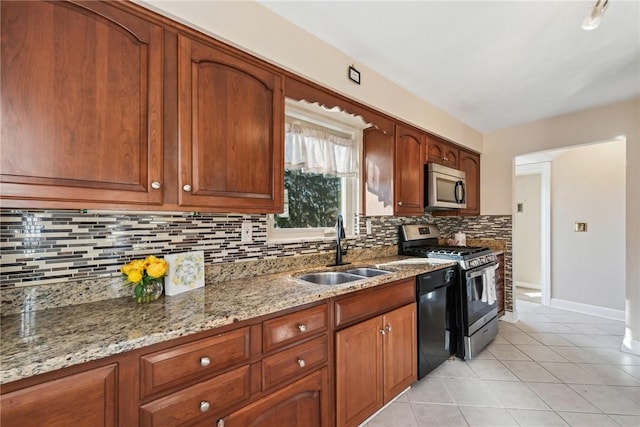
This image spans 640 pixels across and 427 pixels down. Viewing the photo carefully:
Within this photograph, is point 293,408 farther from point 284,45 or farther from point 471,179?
point 471,179

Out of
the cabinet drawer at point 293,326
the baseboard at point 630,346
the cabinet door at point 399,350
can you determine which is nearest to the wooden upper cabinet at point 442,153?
the cabinet door at point 399,350

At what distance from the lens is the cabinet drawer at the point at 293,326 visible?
1.20 meters

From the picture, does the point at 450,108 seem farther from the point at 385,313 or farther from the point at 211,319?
the point at 211,319

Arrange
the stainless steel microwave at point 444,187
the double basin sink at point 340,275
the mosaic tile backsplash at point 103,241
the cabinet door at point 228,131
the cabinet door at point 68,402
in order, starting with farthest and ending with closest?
the stainless steel microwave at point 444,187
the double basin sink at point 340,275
the cabinet door at point 228,131
the mosaic tile backsplash at point 103,241
the cabinet door at point 68,402

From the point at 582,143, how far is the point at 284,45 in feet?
10.7

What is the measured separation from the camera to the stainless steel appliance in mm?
2416

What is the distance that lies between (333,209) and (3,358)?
2072mm

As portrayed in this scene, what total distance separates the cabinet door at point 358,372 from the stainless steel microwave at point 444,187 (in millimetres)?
1483

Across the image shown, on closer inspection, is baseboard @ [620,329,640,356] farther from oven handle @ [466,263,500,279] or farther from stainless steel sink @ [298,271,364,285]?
stainless steel sink @ [298,271,364,285]

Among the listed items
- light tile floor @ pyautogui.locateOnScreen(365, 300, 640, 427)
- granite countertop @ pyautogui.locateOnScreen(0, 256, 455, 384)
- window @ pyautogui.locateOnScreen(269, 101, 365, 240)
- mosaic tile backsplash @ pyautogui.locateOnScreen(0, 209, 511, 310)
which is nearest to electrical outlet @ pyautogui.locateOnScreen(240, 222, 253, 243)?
mosaic tile backsplash @ pyautogui.locateOnScreen(0, 209, 511, 310)

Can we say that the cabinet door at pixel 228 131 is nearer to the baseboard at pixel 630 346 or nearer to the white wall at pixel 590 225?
the baseboard at pixel 630 346

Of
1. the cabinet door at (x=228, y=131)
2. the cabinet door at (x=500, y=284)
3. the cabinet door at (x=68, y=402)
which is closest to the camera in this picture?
the cabinet door at (x=68, y=402)

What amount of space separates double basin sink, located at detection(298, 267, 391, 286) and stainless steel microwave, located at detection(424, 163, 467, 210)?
106 centimetres

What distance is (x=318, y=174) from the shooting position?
2434 millimetres
